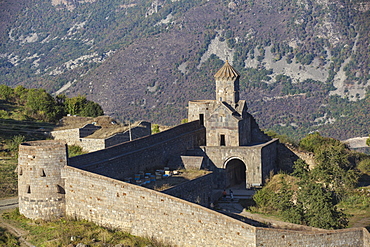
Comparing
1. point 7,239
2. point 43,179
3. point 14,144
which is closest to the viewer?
point 7,239

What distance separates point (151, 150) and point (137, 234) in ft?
45.3

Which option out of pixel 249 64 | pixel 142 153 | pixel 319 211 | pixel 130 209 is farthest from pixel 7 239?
pixel 249 64

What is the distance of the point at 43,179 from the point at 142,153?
393 inches

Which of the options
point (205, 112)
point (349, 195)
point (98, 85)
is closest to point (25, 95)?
point (205, 112)

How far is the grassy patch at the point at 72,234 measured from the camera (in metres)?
26.0

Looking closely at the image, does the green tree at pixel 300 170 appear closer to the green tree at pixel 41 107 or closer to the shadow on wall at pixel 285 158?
the shadow on wall at pixel 285 158

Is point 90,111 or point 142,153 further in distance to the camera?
point 90,111

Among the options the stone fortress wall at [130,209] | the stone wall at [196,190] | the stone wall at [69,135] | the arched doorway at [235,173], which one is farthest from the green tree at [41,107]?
the stone fortress wall at [130,209]

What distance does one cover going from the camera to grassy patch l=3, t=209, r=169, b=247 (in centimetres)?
2598

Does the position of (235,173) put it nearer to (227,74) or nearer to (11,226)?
(227,74)

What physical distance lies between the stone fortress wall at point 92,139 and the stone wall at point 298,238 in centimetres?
2794

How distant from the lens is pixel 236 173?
46688mm

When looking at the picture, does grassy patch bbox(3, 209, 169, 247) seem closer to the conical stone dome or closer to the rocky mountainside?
the conical stone dome

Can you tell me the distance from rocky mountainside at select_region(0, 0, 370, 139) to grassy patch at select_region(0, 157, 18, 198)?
312ft
